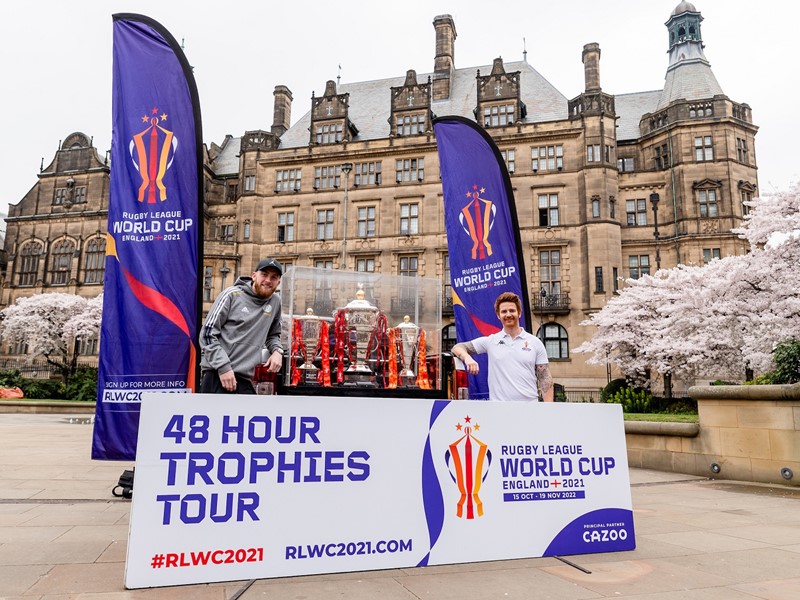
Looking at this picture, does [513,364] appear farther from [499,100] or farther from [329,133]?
[329,133]

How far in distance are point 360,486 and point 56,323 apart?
4058cm

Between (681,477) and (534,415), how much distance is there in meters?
6.51

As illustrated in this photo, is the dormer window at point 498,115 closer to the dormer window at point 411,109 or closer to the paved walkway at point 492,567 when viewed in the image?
the dormer window at point 411,109

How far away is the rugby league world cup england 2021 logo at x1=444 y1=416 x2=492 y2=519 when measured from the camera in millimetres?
3898

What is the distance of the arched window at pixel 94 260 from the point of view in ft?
134

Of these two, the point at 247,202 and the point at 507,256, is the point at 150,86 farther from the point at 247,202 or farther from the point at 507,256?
the point at 247,202

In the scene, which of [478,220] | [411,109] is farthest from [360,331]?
[411,109]

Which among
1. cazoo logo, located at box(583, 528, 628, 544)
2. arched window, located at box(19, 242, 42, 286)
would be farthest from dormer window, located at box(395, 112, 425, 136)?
cazoo logo, located at box(583, 528, 628, 544)

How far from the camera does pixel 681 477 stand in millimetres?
9188

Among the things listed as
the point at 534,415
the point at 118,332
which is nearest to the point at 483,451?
the point at 534,415

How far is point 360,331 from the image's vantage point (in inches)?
303

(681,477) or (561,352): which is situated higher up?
(561,352)

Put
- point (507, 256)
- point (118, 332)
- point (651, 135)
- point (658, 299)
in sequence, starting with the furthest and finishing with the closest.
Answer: point (651, 135)
point (658, 299)
point (507, 256)
point (118, 332)

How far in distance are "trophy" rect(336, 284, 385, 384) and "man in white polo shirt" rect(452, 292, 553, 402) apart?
2.75 metres
